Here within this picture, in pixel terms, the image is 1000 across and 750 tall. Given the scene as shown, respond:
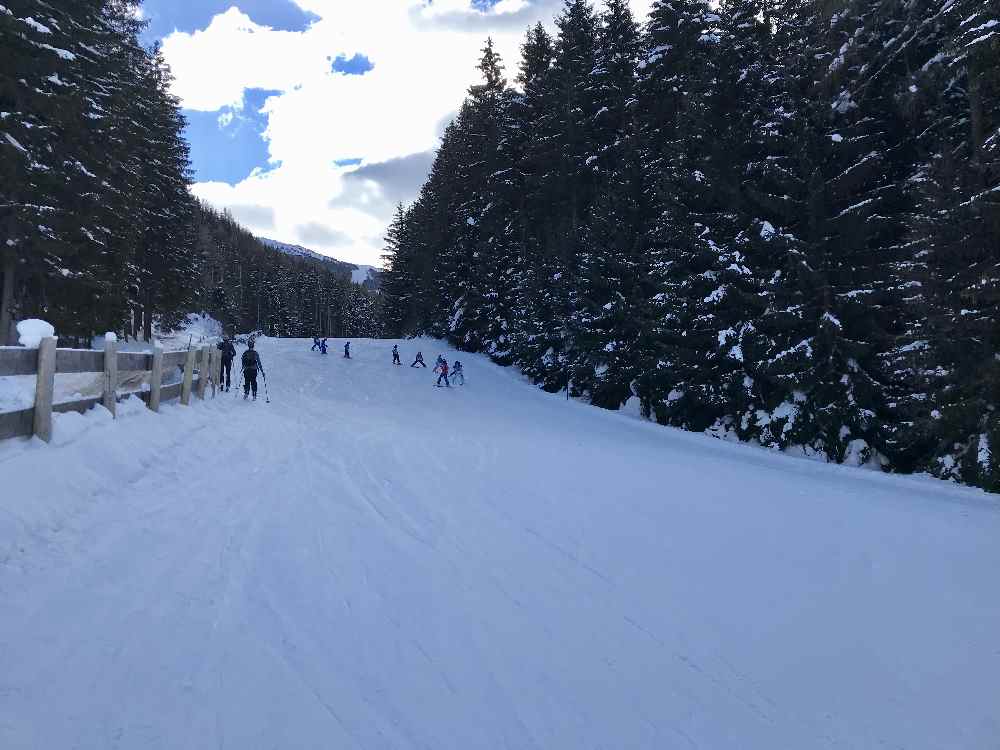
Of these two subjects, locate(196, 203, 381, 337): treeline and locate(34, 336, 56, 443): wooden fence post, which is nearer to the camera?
locate(34, 336, 56, 443): wooden fence post

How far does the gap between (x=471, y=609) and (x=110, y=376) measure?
22.3ft

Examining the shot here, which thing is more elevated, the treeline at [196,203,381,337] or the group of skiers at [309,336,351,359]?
the treeline at [196,203,381,337]

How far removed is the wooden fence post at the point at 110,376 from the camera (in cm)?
759

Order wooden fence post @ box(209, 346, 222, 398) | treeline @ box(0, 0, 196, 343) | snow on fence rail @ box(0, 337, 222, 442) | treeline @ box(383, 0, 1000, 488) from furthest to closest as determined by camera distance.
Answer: treeline @ box(0, 0, 196, 343)
wooden fence post @ box(209, 346, 222, 398)
treeline @ box(383, 0, 1000, 488)
snow on fence rail @ box(0, 337, 222, 442)

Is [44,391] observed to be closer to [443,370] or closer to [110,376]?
[110,376]

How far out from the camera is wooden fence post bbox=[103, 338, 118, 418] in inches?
299

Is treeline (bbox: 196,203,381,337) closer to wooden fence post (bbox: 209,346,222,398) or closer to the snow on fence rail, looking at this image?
wooden fence post (bbox: 209,346,222,398)

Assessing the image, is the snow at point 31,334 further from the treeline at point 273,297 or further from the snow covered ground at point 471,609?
the treeline at point 273,297

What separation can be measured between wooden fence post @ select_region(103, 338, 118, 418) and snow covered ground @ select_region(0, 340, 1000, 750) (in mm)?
566

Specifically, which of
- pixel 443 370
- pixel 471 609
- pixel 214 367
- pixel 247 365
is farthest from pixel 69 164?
pixel 471 609

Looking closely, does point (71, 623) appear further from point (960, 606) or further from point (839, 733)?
point (960, 606)

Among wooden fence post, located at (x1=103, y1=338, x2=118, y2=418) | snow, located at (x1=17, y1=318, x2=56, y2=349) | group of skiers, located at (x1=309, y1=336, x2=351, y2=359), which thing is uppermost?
snow, located at (x1=17, y1=318, x2=56, y2=349)

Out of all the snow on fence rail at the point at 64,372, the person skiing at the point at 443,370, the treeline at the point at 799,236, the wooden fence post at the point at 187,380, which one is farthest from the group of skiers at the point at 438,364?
the snow on fence rail at the point at 64,372

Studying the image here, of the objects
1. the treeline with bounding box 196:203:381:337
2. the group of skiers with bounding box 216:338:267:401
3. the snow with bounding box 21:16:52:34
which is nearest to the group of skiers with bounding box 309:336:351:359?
the group of skiers with bounding box 216:338:267:401
